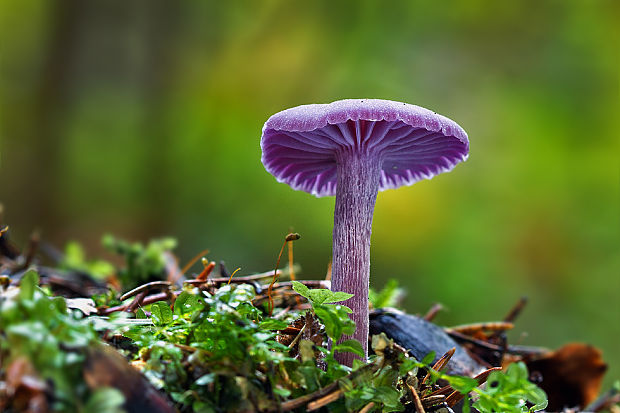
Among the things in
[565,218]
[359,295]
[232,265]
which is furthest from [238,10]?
[359,295]

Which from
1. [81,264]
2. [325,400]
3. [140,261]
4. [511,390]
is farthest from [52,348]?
[81,264]

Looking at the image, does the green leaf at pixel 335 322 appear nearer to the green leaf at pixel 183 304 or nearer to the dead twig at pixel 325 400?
the dead twig at pixel 325 400

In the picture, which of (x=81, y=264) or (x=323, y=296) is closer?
(x=323, y=296)

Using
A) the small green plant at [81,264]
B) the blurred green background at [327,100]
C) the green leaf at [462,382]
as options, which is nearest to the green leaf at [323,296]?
the green leaf at [462,382]

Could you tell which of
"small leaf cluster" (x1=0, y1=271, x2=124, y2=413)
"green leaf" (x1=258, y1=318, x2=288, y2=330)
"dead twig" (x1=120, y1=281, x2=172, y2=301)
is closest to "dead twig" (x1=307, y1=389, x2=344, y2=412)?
"green leaf" (x1=258, y1=318, x2=288, y2=330)

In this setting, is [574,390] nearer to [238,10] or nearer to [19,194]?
[19,194]

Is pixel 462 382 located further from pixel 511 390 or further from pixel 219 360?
pixel 219 360
